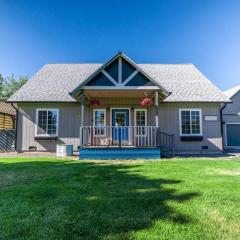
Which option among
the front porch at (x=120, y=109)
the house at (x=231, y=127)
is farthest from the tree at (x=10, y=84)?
the house at (x=231, y=127)

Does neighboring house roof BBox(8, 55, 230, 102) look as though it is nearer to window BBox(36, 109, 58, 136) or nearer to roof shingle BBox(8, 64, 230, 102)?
roof shingle BBox(8, 64, 230, 102)

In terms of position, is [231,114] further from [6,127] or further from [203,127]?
[6,127]

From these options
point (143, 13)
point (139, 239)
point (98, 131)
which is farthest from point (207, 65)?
point (139, 239)

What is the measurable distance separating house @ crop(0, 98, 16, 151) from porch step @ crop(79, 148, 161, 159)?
357 inches

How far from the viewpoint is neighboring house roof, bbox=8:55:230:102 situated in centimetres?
1328

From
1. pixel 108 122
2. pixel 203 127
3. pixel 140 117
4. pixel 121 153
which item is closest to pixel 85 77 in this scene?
pixel 108 122

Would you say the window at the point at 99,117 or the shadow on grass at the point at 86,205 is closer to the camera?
the shadow on grass at the point at 86,205

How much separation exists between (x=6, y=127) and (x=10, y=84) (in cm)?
2902

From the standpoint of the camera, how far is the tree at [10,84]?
146ft

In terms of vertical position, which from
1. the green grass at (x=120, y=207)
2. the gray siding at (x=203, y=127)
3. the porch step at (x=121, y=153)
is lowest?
the green grass at (x=120, y=207)

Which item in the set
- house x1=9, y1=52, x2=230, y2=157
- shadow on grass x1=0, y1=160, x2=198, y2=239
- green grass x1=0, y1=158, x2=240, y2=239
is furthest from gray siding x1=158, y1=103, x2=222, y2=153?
shadow on grass x1=0, y1=160, x2=198, y2=239

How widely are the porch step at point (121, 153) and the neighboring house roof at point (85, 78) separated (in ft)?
13.3

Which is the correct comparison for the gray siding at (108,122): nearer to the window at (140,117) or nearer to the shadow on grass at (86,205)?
the window at (140,117)

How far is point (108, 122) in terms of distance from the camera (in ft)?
43.7
